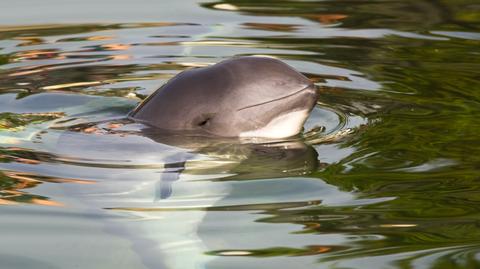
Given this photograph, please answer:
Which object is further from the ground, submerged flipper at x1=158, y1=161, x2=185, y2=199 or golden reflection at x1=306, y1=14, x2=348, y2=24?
golden reflection at x1=306, y1=14, x2=348, y2=24

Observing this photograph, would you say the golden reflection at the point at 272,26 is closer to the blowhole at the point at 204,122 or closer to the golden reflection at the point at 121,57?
the golden reflection at the point at 121,57

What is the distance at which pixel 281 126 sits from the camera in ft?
18.8

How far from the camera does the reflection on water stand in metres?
4.28

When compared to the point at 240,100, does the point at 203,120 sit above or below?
below

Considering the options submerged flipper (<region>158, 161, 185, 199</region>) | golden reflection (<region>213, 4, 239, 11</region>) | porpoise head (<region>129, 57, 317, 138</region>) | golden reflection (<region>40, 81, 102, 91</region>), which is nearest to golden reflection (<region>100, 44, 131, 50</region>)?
golden reflection (<region>40, 81, 102, 91</region>)

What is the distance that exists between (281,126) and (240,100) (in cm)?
24

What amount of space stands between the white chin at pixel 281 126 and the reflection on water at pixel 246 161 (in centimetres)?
9

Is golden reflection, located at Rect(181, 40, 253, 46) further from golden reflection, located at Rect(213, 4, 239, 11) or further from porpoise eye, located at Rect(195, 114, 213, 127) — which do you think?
porpoise eye, located at Rect(195, 114, 213, 127)

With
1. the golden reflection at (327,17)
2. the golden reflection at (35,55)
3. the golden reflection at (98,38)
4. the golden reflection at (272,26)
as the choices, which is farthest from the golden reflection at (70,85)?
the golden reflection at (327,17)

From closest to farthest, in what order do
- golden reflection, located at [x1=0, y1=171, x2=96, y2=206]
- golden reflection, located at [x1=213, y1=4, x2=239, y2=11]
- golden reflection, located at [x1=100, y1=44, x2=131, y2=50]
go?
golden reflection, located at [x1=0, y1=171, x2=96, y2=206] → golden reflection, located at [x1=100, y1=44, x2=131, y2=50] → golden reflection, located at [x1=213, y1=4, x2=239, y2=11]

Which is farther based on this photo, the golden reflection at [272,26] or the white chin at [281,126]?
the golden reflection at [272,26]

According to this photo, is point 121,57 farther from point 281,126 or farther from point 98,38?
point 281,126

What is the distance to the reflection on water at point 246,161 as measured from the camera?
4281 mm

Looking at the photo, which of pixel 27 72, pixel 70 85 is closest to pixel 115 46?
pixel 27 72
